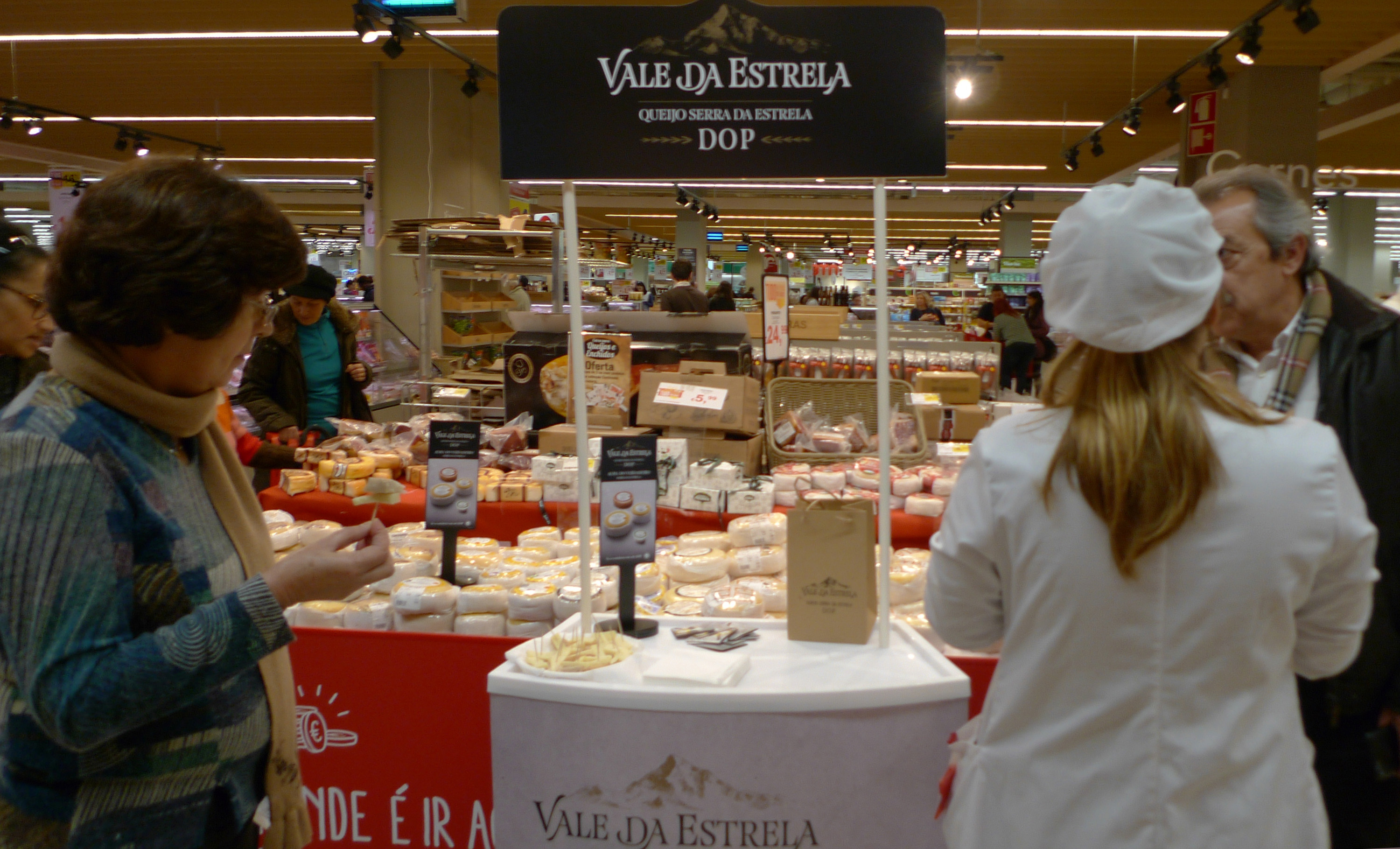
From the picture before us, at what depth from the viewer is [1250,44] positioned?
7309mm

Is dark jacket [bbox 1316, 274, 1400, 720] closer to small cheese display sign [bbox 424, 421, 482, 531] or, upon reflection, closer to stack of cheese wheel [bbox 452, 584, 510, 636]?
stack of cheese wheel [bbox 452, 584, 510, 636]

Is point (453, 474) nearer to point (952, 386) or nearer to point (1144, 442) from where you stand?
point (1144, 442)

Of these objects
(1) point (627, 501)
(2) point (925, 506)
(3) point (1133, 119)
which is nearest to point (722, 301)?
(3) point (1133, 119)

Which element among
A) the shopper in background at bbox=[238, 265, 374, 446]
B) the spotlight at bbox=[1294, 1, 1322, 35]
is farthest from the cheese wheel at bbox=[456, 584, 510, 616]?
the spotlight at bbox=[1294, 1, 1322, 35]

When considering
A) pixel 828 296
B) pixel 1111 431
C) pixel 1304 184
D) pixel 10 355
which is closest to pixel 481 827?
pixel 1111 431

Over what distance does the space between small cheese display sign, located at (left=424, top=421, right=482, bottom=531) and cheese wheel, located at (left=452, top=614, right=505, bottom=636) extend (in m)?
0.23

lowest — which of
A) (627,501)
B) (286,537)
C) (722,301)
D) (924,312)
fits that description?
(286,537)

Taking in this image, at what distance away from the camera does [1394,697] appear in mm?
1676

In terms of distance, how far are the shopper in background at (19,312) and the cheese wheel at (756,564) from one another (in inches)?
88.3

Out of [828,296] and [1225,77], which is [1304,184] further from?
[828,296]

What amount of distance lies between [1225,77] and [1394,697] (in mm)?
8025

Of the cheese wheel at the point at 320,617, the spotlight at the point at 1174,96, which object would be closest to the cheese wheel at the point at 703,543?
the cheese wheel at the point at 320,617

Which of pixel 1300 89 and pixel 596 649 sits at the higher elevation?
pixel 1300 89

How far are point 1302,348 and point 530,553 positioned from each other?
204cm
